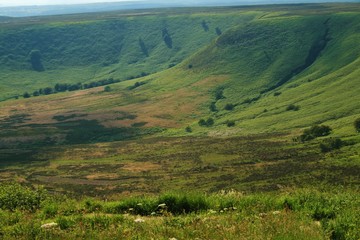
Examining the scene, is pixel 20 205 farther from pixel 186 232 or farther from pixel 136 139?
pixel 136 139

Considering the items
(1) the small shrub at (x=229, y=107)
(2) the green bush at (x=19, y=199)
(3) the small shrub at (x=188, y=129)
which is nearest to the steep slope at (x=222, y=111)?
(1) the small shrub at (x=229, y=107)

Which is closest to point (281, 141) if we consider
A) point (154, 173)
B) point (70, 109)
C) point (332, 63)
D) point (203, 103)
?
point (154, 173)

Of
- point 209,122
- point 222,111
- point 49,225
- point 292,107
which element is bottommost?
point 222,111

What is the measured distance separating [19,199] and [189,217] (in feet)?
29.0

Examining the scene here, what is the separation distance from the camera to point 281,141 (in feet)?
387

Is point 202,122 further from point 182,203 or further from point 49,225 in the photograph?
point 49,225

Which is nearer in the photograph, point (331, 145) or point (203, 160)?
point (331, 145)

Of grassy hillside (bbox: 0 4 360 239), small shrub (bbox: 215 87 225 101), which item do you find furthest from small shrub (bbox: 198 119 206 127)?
small shrub (bbox: 215 87 225 101)

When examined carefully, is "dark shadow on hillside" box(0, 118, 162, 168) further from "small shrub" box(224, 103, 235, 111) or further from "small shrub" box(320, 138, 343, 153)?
"small shrub" box(320, 138, 343, 153)

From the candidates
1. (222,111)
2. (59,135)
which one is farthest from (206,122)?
(59,135)

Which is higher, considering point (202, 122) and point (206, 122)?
point (202, 122)

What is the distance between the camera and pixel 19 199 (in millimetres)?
20891

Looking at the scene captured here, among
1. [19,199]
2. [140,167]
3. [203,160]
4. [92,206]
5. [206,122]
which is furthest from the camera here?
[206,122]

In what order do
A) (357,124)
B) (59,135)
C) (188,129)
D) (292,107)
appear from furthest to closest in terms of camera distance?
(188,129)
(292,107)
(59,135)
(357,124)
